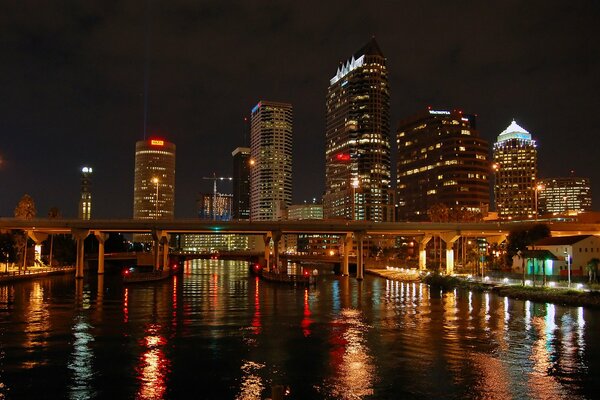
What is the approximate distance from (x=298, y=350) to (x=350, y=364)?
5.47 meters

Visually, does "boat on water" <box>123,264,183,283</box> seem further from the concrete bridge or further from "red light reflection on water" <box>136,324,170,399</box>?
"red light reflection on water" <box>136,324,170,399</box>

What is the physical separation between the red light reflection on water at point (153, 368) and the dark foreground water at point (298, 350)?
7 cm

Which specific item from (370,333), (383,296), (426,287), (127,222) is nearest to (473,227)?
(426,287)

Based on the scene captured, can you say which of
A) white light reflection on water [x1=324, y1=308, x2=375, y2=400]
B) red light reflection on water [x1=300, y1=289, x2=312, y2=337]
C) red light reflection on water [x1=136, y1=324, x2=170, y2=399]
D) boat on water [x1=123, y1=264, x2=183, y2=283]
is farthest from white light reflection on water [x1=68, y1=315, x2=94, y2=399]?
boat on water [x1=123, y1=264, x2=183, y2=283]

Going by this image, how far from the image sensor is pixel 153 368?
32.9 metres

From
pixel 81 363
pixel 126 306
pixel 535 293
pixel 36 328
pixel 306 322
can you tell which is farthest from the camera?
pixel 535 293

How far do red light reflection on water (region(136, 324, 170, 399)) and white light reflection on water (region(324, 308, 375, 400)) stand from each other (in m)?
8.80

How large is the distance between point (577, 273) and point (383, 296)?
111ft

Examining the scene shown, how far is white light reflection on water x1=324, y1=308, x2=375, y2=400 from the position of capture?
2839 centimetres

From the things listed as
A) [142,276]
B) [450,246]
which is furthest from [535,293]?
[142,276]

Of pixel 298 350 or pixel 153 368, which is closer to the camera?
pixel 153 368

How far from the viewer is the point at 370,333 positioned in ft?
152

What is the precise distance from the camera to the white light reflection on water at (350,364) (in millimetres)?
28391

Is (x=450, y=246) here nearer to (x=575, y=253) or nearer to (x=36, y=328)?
(x=575, y=253)
